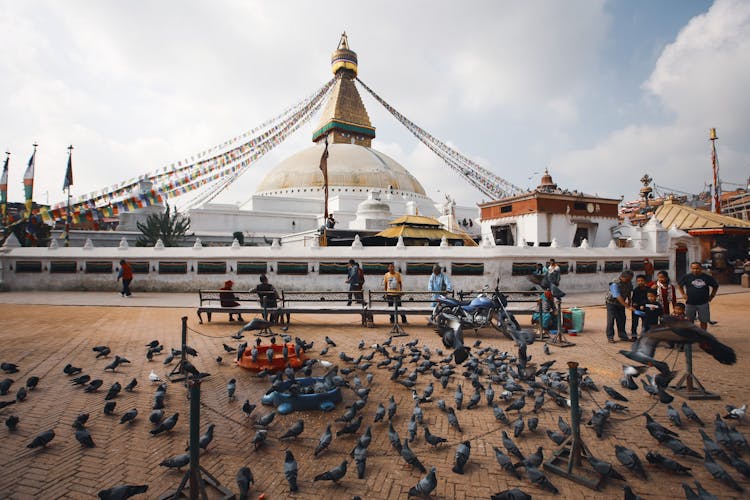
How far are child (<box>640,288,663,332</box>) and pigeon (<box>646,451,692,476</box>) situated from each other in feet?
14.5

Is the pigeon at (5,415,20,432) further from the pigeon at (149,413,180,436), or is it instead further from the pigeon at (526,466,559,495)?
the pigeon at (526,466,559,495)

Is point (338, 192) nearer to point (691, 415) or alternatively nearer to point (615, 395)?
point (615, 395)

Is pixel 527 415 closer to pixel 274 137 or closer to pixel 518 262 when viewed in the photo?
pixel 518 262

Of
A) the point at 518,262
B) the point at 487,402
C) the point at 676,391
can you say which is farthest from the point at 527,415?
the point at 518,262

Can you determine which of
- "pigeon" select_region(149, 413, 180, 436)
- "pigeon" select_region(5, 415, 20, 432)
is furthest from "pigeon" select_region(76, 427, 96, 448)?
"pigeon" select_region(5, 415, 20, 432)

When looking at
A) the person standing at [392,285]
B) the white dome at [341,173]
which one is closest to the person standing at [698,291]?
the person standing at [392,285]

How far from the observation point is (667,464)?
3039 mm

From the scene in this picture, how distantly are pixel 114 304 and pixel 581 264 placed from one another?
1728cm

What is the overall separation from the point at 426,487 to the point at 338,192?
109 ft

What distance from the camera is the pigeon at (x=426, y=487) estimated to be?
2.76 metres

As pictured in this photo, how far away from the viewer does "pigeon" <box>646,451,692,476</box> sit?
3033 mm

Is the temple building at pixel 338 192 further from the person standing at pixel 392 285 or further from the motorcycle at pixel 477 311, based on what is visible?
the motorcycle at pixel 477 311

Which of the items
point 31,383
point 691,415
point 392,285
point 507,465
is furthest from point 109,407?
point 691,415

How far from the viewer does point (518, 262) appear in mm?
13734
